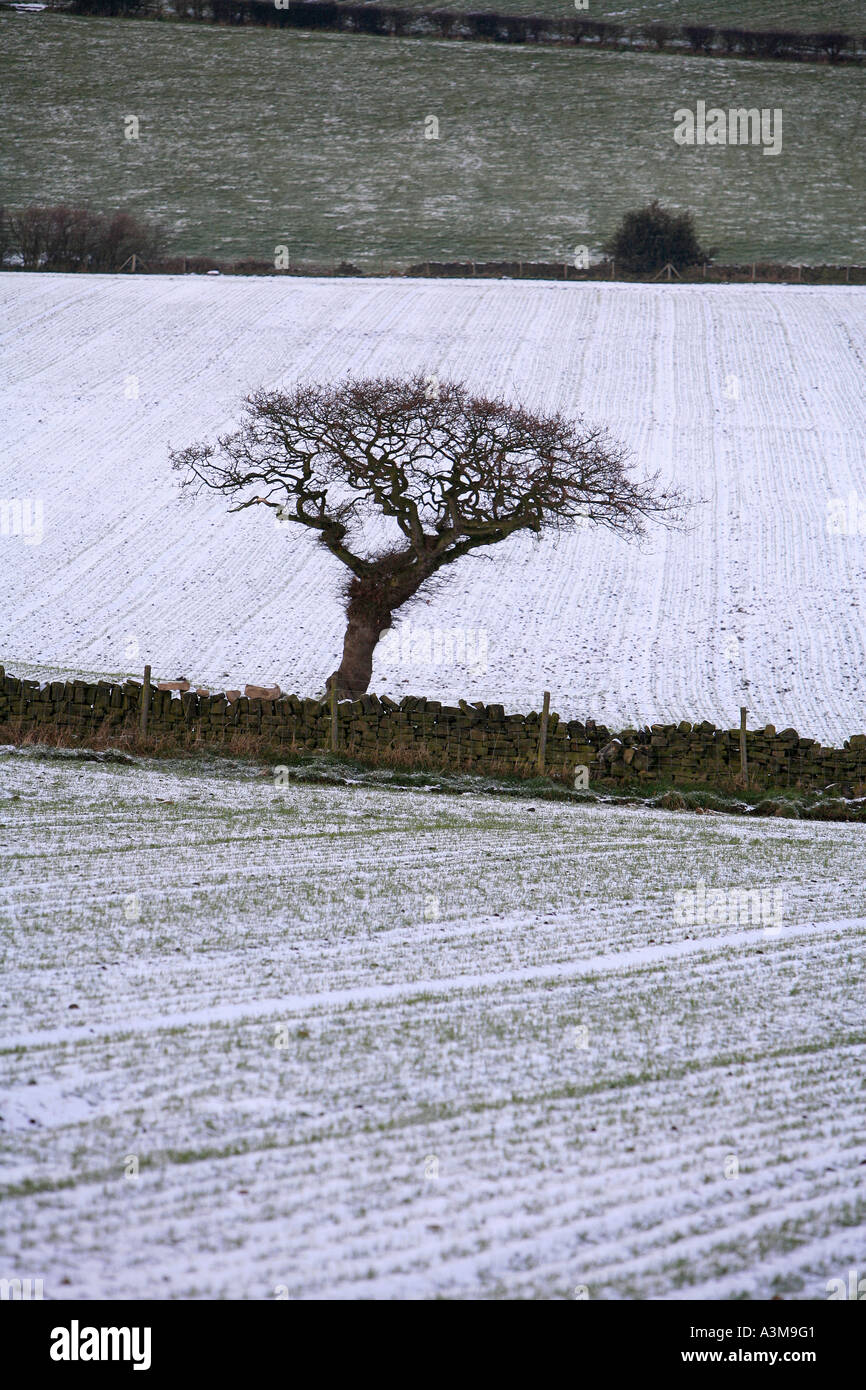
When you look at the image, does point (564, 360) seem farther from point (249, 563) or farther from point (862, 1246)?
point (862, 1246)

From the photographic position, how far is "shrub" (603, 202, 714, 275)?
207 ft

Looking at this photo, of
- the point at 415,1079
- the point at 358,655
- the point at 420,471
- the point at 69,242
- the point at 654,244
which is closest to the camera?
the point at 415,1079

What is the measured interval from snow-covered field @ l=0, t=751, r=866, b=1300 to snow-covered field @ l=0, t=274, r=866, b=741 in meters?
12.9

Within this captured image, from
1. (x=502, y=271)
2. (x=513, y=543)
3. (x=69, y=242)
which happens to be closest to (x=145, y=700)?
(x=513, y=543)

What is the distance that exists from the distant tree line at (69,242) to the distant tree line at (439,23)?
53.0m

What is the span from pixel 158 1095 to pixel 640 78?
105m

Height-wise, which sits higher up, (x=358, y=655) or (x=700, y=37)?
(x=700, y=37)

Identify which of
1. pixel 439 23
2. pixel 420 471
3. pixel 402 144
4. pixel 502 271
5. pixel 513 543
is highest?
pixel 439 23

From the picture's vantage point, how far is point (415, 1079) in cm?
625

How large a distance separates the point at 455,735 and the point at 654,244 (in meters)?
53.3

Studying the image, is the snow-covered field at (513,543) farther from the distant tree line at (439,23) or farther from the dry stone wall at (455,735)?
the distant tree line at (439,23)

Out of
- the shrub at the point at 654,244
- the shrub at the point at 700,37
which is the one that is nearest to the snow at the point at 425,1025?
the shrub at the point at 654,244

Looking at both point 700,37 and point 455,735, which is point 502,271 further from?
point 700,37
